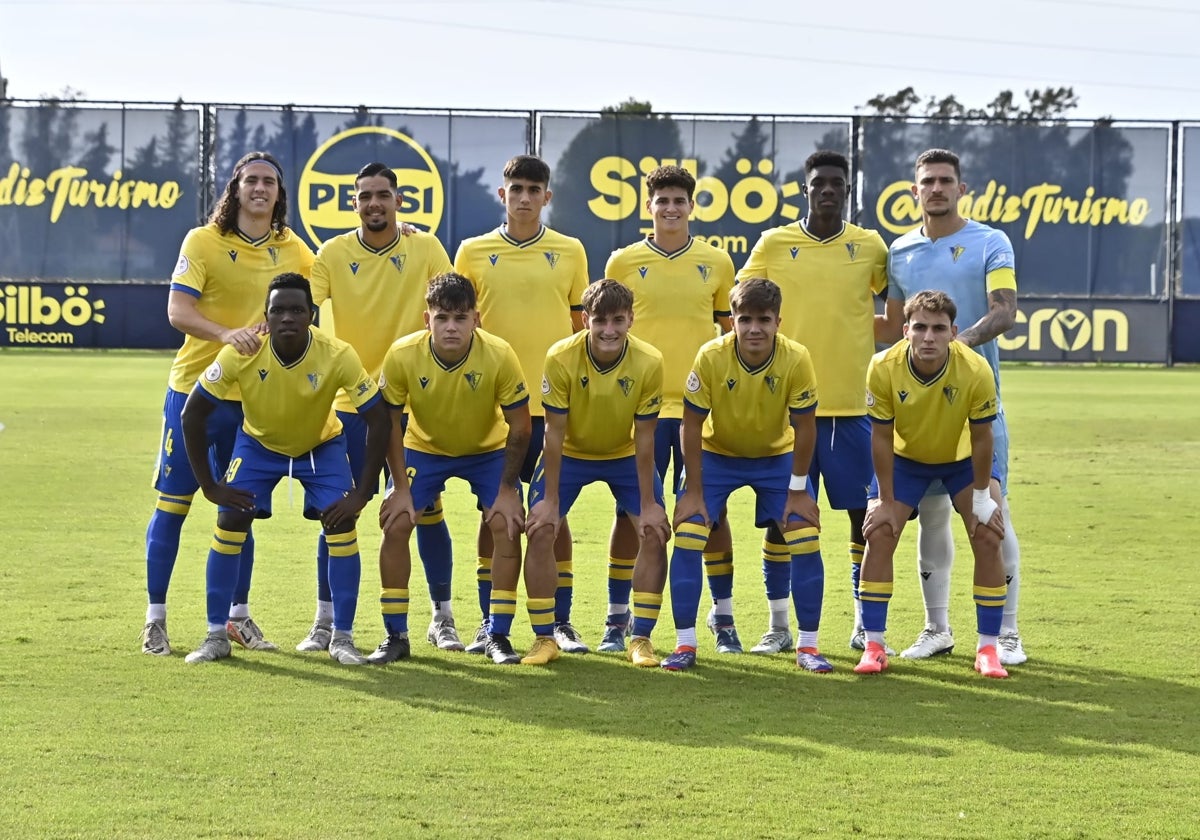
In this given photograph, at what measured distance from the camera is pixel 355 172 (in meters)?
29.7

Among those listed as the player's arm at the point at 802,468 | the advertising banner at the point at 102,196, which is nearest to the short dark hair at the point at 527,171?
the player's arm at the point at 802,468

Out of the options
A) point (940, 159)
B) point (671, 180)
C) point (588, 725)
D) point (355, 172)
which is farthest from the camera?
point (355, 172)

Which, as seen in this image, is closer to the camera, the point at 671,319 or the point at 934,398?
the point at 934,398

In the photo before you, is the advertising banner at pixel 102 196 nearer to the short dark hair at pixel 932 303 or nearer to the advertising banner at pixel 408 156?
the advertising banner at pixel 408 156

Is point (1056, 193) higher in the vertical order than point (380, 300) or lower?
higher

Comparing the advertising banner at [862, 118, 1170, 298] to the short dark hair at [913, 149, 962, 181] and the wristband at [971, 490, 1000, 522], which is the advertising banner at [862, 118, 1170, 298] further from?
the wristband at [971, 490, 1000, 522]

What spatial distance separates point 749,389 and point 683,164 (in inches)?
981

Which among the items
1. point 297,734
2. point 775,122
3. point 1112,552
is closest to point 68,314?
point 775,122

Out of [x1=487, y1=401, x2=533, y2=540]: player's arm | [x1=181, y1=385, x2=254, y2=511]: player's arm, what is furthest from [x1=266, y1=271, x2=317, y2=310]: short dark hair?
[x1=487, y1=401, x2=533, y2=540]: player's arm

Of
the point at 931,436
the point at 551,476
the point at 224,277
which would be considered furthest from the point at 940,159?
the point at 224,277

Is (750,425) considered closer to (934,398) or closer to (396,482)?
(934,398)

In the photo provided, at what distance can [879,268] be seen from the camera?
6.76 meters

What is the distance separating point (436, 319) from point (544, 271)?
722mm

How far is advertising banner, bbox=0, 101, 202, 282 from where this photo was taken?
99.3 ft
